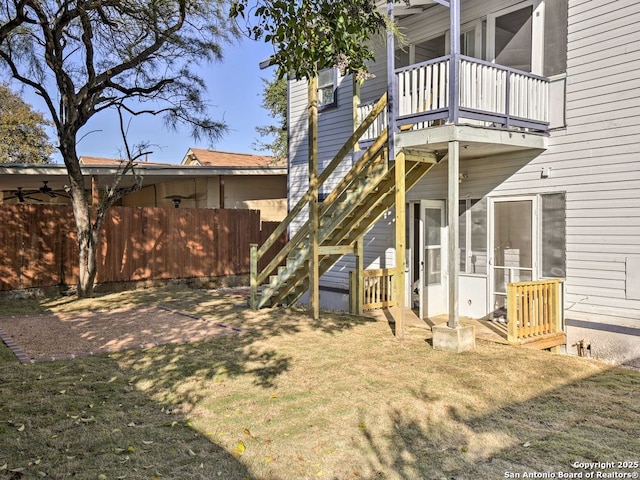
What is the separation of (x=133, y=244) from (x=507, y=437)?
38.6ft

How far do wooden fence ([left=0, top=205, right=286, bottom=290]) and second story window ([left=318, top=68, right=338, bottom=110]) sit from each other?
5506 millimetres

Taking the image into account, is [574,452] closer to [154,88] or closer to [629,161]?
[629,161]

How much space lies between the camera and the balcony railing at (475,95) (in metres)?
7.23

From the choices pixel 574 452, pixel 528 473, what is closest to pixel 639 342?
pixel 574 452

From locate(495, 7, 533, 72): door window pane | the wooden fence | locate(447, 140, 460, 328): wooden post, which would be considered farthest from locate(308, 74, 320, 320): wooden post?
the wooden fence

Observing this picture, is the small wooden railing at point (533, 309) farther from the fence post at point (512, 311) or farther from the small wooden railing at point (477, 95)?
the small wooden railing at point (477, 95)

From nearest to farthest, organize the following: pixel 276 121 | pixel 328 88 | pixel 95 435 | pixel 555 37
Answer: pixel 95 435, pixel 555 37, pixel 328 88, pixel 276 121

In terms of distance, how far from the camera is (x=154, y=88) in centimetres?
1302

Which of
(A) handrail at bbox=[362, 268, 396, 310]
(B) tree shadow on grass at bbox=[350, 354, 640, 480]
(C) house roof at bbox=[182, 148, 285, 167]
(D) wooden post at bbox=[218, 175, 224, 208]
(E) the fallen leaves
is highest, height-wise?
(C) house roof at bbox=[182, 148, 285, 167]

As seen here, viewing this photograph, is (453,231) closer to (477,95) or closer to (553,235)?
(553,235)

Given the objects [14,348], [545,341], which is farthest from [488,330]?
[14,348]

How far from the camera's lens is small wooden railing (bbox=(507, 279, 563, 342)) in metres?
6.95

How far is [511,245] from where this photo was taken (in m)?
8.36

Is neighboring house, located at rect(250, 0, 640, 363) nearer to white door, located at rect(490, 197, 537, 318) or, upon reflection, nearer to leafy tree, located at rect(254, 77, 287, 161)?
white door, located at rect(490, 197, 537, 318)
